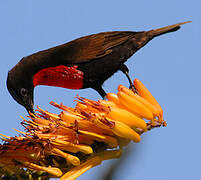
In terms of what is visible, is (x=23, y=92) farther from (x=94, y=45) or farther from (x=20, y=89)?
(x=94, y=45)

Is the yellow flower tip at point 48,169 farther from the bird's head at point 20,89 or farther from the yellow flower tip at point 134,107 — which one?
the bird's head at point 20,89

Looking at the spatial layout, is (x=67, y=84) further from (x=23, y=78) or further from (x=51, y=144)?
(x=51, y=144)

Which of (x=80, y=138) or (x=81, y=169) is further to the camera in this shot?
(x=80, y=138)

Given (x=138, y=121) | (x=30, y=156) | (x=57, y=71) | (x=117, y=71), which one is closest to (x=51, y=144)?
(x=30, y=156)

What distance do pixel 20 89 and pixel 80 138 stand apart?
2417 millimetres

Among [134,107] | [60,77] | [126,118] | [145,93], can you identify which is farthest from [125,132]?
[60,77]

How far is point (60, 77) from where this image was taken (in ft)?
15.9

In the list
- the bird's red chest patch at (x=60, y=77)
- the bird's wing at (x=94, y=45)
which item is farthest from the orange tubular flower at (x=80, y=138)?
the bird's wing at (x=94, y=45)

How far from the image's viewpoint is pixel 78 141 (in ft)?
8.60

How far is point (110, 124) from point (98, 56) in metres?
2.75

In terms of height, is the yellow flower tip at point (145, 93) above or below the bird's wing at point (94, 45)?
below

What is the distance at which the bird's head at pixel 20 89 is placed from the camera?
486 centimetres

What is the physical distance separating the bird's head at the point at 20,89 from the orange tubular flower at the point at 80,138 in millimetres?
2060

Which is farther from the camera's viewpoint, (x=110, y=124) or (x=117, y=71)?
(x=117, y=71)
